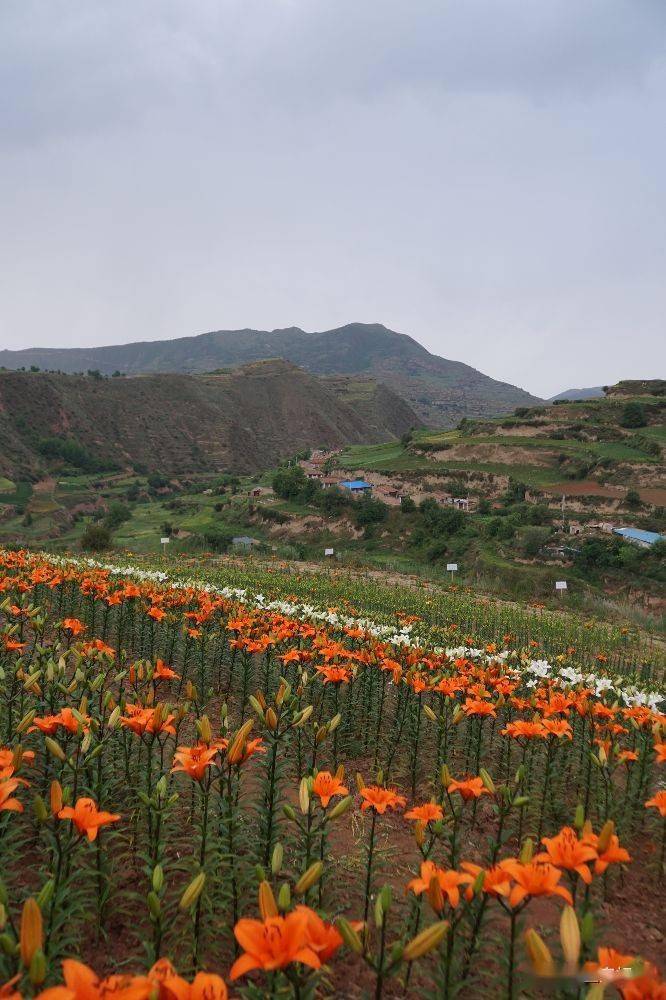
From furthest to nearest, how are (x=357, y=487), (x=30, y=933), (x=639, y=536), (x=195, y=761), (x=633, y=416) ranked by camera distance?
(x=633, y=416) → (x=357, y=487) → (x=639, y=536) → (x=195, y=761) → (x=30, y=933)

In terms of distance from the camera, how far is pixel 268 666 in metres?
6.43

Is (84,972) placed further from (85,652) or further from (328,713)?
(328,713)

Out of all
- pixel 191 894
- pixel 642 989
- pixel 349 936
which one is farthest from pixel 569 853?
pixel 191 894

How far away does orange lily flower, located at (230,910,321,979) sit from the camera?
66.1 inches

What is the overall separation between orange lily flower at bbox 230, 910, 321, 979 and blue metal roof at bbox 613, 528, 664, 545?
4075cm

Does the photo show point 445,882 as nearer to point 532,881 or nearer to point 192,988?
point 532,881

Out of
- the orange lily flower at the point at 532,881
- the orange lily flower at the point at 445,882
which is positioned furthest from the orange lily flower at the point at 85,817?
the orange lily flower at the point at 532,881

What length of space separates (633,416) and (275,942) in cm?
7697

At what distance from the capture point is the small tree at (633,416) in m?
68.3

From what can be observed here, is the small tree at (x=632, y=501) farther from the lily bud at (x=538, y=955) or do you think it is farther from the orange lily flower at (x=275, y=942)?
the orange lily flower at (x=275, y=942)

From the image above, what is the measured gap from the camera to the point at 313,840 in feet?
12.8

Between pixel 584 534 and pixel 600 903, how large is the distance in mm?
38248

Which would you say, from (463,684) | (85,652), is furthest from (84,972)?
(463,684)

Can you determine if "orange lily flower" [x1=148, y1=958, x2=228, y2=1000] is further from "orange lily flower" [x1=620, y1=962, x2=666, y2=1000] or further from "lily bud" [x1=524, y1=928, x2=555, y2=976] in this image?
"orange lily flower" [x1=620, y1=962, x2=666, y2=1000]
